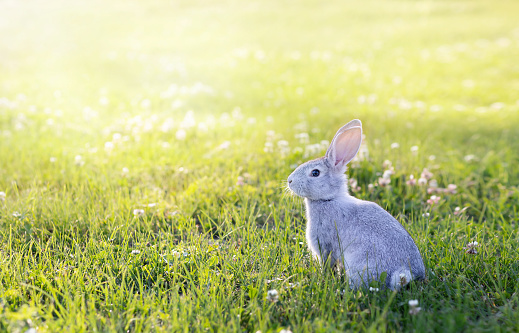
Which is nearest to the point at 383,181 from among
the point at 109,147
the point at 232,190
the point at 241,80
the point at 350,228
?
the point at 350,228

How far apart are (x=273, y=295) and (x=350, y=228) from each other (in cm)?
98

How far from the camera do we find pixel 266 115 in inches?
402

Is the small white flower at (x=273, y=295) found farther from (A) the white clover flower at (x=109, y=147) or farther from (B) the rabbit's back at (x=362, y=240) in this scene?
(A) the white clover flower at (x=109, y=147)

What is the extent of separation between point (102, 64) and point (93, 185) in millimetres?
10918

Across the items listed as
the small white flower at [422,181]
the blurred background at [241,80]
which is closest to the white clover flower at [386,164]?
the small white flower at [422,181]

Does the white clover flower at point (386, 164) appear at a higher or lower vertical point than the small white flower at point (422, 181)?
higher

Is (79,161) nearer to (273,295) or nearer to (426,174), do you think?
(273,295)

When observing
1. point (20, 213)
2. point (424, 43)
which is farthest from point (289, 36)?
point (20, 213)

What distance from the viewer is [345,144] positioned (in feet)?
13.5

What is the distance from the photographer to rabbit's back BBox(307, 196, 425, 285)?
352 centimetres

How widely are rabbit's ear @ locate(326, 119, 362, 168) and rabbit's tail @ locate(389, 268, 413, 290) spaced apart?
1154 mm

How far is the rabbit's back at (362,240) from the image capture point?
3.52 metres

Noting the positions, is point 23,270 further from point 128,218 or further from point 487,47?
point 487,47

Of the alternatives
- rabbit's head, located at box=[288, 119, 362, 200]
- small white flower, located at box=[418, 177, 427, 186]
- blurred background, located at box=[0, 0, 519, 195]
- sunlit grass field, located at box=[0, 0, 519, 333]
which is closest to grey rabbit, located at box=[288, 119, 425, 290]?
rabbit's head, located at box=[288, 119, 362, 200]
